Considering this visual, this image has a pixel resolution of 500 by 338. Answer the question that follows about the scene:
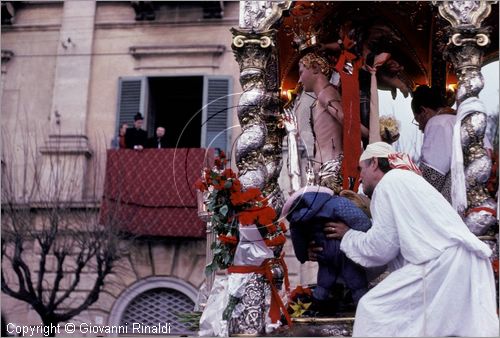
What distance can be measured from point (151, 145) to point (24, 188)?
3.38 meters

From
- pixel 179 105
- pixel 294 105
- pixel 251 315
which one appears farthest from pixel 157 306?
pixel 251 315

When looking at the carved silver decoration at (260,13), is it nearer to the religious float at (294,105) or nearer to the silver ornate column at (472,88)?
the religious float at (294,105)

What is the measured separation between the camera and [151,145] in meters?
18.5

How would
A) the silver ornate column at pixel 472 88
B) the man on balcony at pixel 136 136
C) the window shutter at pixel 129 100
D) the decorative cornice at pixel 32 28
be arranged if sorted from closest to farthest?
the silver ornate column at pixel 472 88 → the man on balcony at pixel 136 136 → the window shutter at pixel 129 100 → the decorative cornice at pixel 32 28

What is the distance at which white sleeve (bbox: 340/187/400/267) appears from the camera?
16.3ft


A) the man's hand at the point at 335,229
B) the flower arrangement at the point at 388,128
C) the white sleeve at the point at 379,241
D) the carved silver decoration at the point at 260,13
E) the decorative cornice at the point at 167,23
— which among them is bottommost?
the white sleeve at the point at 379,241

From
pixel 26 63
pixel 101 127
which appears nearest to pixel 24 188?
pixel 101 127

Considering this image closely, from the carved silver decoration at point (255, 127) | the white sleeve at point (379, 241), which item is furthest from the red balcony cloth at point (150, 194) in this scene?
the white sleeve at point (379, 241)

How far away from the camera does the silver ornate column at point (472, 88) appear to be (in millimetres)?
6219

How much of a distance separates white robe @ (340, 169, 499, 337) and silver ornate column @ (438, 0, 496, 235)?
1448 millimetres

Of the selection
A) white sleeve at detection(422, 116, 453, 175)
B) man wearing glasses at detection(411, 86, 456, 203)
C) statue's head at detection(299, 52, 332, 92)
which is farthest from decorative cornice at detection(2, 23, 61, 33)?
white sleeve at detection(422, 116, 453, 175)

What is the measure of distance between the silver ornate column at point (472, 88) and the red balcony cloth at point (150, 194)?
11.2 metres

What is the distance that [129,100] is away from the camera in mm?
19281

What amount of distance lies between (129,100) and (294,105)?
1173 cm
